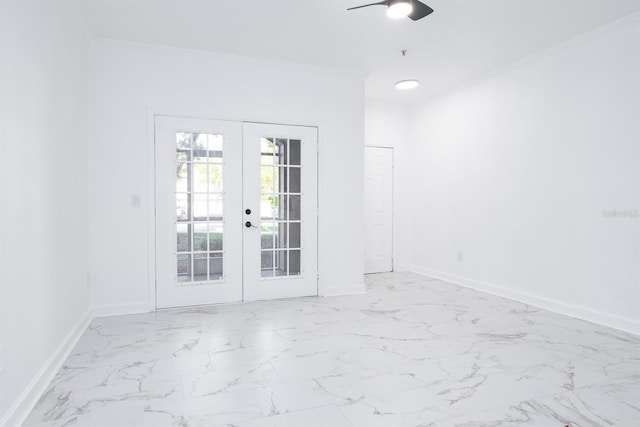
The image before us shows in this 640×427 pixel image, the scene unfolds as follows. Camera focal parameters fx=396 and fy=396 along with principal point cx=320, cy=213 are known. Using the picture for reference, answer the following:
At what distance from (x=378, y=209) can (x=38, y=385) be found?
16.3ft

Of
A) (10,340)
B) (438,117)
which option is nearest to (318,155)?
(438,117)

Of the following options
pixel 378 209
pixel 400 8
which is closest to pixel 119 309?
pixel 400 8

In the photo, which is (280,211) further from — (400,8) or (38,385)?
(38,385)

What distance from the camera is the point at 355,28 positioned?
3.79m

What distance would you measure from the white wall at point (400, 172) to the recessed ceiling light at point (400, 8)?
3.32m

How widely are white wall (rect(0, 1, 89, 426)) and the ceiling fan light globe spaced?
93.8 inches

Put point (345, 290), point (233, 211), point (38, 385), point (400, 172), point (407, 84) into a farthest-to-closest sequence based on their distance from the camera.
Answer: point (400, 172)
point (407, 84)
point (345, 290)
point (233, 211)
point (38, 385)

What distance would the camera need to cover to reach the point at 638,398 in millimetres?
2346

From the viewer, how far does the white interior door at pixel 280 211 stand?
179 inches

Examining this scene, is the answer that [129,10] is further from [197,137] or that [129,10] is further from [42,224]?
[42,224]

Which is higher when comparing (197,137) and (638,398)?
(197,137)

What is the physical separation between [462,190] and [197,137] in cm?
357

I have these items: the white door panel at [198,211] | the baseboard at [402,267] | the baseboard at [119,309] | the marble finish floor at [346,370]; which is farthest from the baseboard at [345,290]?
the baseboard at [119,309]

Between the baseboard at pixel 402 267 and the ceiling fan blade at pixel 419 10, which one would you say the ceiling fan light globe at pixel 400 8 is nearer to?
the ceiling fan blade at pixel 419 10
